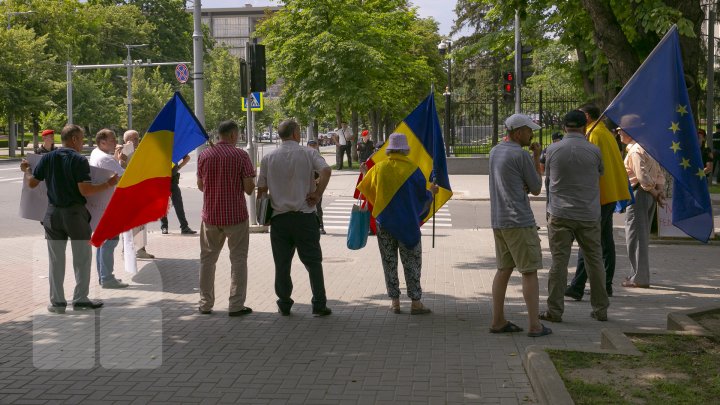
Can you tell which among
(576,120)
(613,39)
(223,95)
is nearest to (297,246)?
(576,120)

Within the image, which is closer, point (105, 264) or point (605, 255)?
point (605, 255)

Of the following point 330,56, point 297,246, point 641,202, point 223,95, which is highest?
point 223,95

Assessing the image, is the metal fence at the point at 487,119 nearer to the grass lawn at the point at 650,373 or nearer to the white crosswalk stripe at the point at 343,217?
the white crosswalk stripe at the point at 343,217

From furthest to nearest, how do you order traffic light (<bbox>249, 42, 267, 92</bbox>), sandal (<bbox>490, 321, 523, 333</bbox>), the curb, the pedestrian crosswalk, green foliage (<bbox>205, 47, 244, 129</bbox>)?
1. green foliage (<bbox>205, 47, 244, 129</bbox>)
2. the pedestrian crosswalk
3. traffic light (<bbox>249, 42, 267, 92</bbox>)
4. sandal (<bbox>490, 321, 523, 333</bbox>)
5. the curb

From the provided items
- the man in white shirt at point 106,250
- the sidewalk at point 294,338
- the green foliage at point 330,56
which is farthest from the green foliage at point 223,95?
the man in white shirt at point 106,250

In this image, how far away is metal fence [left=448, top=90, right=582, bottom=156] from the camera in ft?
94.1

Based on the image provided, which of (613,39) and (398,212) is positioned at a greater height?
Answer: (613,39)

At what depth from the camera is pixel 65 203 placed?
8.54 meters

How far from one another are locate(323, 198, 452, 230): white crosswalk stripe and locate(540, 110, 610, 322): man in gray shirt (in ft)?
25.8

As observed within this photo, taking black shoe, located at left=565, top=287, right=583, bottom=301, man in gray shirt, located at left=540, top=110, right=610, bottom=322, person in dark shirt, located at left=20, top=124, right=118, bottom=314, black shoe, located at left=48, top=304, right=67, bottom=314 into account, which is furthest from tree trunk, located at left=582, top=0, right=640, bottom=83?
black shoe, located at left=48, top=304, right=67, bottom=314

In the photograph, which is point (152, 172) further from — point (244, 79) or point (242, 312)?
point (244, 79)

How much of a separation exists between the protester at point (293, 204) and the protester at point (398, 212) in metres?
0.50

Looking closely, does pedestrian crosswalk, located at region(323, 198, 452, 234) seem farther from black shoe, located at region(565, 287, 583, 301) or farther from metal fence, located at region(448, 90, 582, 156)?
metal fence, located at region(448, 90, 582, 156)

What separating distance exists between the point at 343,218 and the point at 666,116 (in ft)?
37.3
